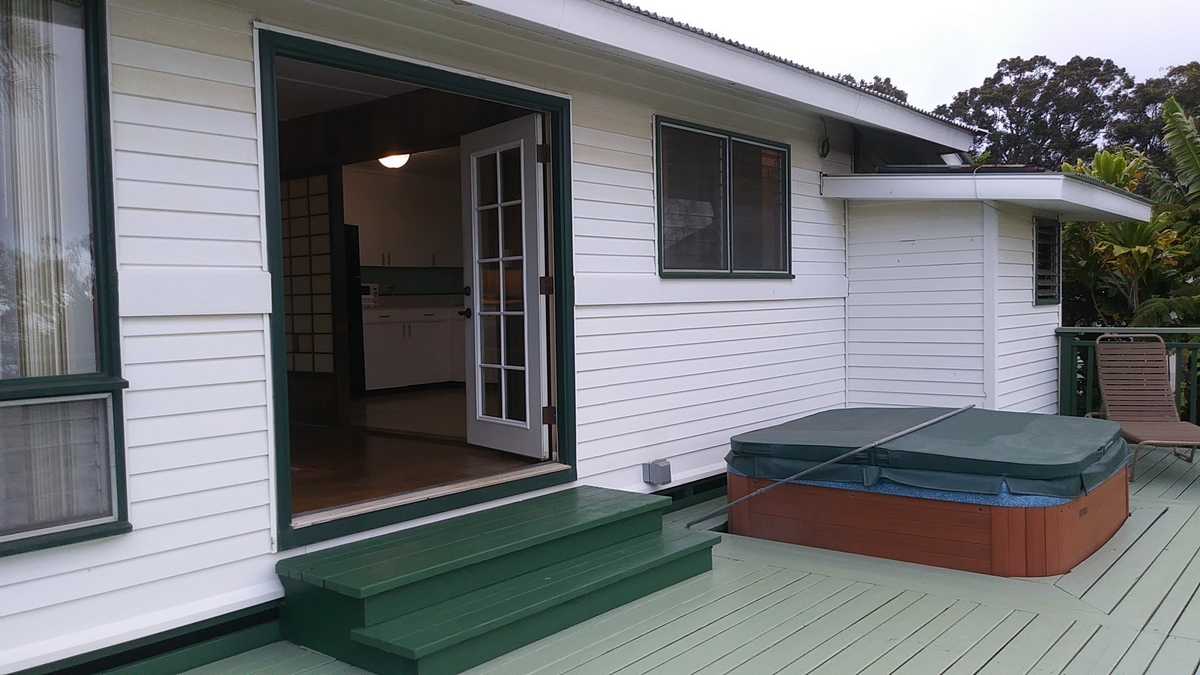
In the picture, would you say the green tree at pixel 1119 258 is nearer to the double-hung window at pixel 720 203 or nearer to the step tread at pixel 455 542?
the double-hung window at pixel 720 203

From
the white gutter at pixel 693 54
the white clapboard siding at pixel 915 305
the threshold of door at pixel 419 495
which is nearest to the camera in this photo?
the threshold of door at pixel 419 495

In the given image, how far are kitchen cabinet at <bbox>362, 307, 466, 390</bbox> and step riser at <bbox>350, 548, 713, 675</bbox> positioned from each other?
554 centimetres

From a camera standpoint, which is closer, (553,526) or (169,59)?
(169,59)

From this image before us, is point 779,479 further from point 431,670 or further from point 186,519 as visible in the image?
point 186,519

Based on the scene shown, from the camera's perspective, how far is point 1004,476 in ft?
12.3

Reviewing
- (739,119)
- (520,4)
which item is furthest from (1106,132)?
(520,4)

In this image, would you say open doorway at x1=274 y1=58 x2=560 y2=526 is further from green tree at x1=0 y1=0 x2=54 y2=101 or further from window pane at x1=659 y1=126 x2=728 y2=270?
green tree at x1=0 y1=0 x2=54 y2=101

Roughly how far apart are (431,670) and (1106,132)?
29.2m

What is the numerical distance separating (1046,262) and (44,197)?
6.87 m

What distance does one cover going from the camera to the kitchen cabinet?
8.66 metres

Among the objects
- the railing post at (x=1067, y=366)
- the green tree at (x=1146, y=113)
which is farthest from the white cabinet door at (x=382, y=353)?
the green tree at (x=1146, y=113)

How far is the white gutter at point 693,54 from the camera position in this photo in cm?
347

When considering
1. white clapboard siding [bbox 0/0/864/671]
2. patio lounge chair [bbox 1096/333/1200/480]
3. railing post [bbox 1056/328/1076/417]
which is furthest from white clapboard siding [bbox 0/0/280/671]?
railing post [bbox 1056/328/1076/417]

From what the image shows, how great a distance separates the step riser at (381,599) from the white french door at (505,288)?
1057 mm
